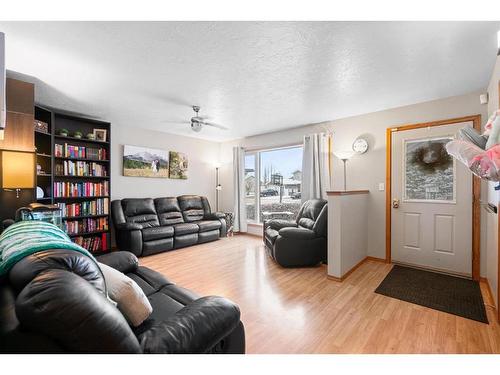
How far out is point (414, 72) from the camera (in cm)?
234

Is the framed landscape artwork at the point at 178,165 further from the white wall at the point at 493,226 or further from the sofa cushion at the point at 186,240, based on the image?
the white wall at the point at 493,226

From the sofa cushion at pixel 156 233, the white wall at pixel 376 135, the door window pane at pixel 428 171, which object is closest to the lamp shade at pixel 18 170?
the sofa cushion at pixel 156 233

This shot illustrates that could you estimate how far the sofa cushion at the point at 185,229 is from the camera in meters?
4.15

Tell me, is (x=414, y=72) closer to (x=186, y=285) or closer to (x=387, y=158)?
(x=387, y=158)

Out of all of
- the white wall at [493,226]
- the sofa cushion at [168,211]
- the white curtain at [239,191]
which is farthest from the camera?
the white curtain at [239,191]

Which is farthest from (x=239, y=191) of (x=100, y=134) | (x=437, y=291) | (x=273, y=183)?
(x=437, y=291)

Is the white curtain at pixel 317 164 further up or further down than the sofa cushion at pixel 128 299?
further up

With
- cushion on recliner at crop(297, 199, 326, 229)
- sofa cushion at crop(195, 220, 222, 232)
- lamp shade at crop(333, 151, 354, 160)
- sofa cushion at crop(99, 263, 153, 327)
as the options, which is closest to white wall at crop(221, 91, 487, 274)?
lamp shade at crop(333, 151, 354, 160)

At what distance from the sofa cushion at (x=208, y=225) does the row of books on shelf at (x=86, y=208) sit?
168 cm

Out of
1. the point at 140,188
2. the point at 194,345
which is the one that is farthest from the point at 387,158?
the point at 140,188

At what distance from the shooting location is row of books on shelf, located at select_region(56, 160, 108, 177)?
3561 mm

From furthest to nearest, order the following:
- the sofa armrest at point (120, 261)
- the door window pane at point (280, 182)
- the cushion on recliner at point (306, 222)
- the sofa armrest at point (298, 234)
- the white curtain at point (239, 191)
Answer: the white curtain at point (239, 191) → the door window pane at point (280, 182) → the cushion on recliner at point (306, 222) → the sofa armrest at point (298, 234) → the sofa armrest at point (120, 261)

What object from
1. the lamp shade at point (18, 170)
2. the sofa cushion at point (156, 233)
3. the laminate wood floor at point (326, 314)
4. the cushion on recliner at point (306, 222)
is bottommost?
the laminate wood floor at point (326, 314)

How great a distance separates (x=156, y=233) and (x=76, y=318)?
335 centimetres
